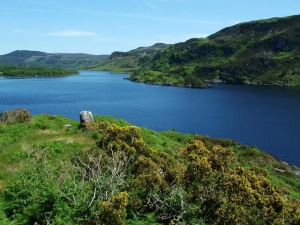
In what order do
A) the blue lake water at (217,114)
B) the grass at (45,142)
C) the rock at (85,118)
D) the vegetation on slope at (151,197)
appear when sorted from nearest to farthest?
the vegetation on slope at (151,197)
the grass at (45,142)
the rock at (85,118)
the blue lake water at (217,114)

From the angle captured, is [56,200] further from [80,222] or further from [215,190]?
[215,190]

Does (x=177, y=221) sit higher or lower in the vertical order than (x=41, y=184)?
lower

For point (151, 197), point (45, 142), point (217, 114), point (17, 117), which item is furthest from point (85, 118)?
point (217, 114)

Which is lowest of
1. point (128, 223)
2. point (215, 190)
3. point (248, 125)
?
point (248, 125)

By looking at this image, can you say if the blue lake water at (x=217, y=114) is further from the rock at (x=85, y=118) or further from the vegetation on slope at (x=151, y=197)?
the vegetation on slope at (x=151, y=197)

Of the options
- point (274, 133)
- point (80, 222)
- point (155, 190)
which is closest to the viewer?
point (80, 222)

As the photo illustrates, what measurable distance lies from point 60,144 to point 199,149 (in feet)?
53.1

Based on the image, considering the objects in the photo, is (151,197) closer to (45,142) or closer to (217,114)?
(45,142)

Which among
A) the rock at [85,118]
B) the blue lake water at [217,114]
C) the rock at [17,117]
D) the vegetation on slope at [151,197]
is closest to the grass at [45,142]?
the rock at [17,117]

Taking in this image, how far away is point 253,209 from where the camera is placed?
58.5 feet

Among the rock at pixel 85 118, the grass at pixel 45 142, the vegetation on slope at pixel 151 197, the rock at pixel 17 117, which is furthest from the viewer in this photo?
the rock at pixel 17 117

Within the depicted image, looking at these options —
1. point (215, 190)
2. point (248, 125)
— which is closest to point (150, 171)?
point (215, 190)

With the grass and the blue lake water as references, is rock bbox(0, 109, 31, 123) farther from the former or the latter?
the blue lake water

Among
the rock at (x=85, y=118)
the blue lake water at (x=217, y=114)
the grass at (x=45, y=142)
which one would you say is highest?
the rock at (x=85, y=118)
